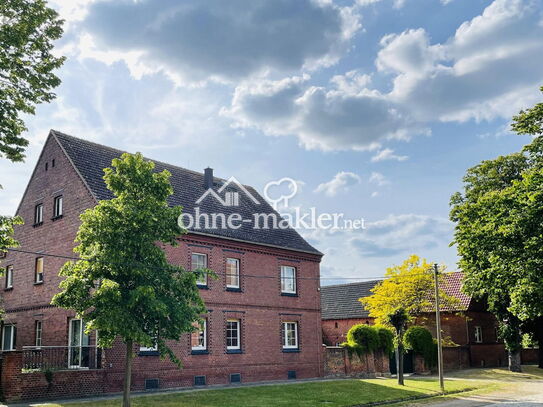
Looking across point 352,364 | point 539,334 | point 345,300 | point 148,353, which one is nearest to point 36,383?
point 148,353

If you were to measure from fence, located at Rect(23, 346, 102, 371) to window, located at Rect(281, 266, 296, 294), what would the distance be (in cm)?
1191

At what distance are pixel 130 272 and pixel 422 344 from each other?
21994 millimetres

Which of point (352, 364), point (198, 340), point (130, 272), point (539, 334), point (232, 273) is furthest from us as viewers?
point (539, 334)

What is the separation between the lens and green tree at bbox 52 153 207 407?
16656mm

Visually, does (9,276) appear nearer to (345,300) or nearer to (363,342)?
(363,342)

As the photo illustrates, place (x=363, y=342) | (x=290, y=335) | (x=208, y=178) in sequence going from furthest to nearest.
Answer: (x=363, y=342) → (x=208, y=178) → (x=290, y=335)

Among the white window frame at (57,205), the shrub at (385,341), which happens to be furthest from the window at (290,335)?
the white window frame at (57,205)

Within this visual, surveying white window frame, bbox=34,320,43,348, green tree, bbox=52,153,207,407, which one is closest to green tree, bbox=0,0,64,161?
green tree, bbox=52,153,207,407

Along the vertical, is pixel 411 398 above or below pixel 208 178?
below

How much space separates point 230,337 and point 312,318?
644 cm

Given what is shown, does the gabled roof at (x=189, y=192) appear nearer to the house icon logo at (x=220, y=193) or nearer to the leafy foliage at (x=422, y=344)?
the house icon logo at (x=220, y=193)

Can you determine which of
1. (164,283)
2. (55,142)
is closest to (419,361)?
(164,283)

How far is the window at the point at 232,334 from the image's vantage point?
27969 millimetres

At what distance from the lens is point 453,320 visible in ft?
127
